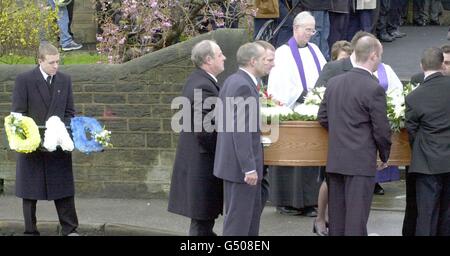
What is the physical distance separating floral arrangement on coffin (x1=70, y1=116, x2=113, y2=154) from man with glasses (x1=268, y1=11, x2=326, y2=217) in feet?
5.79

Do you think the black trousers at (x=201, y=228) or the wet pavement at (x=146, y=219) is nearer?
the black trousers at (x=201, y=228)

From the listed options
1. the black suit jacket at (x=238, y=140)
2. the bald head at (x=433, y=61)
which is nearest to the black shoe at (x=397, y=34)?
the bald head at (x=433, y=61)

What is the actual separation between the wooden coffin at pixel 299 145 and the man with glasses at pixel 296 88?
1.22m

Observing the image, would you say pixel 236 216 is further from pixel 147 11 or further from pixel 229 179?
pixel 147 11

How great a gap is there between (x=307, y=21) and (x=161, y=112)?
6.91ft

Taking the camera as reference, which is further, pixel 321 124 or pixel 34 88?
pixel 34 88

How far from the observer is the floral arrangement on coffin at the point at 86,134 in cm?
855

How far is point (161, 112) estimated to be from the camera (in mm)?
10461

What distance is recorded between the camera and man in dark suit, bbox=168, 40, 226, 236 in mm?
7859

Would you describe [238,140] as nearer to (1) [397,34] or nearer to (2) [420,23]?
(1) [397,34]

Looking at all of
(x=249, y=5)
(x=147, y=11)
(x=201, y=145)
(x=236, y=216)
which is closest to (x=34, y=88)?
(x=201, y=145)

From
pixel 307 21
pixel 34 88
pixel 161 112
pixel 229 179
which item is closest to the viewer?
pixel 229 179

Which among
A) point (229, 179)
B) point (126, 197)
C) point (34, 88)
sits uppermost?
point (34, 88)

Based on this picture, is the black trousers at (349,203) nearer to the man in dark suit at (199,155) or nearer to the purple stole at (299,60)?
the man in dark suit at (199,155)
